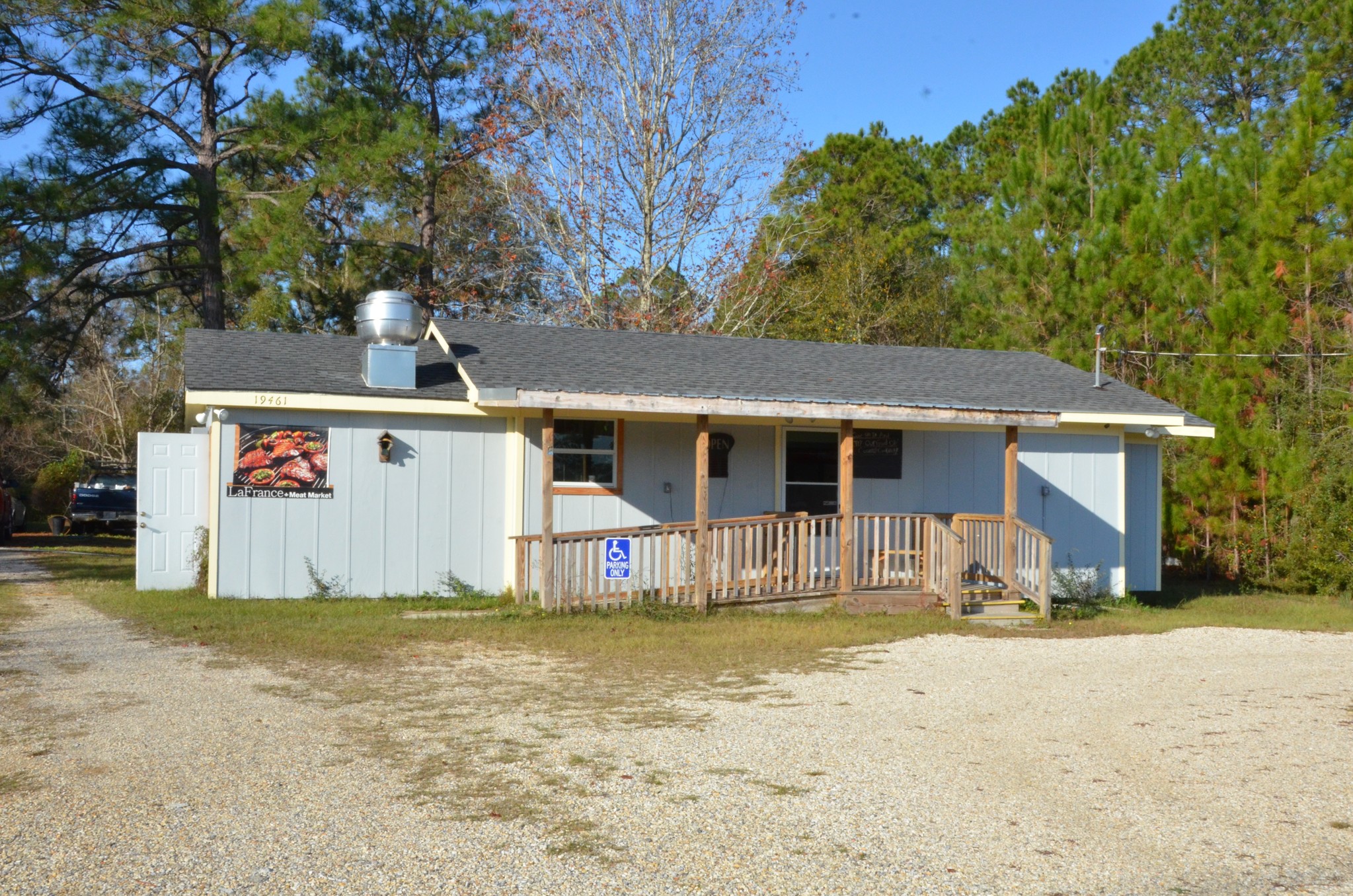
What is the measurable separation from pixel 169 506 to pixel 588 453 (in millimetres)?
5071

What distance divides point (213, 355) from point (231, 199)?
28.8ft

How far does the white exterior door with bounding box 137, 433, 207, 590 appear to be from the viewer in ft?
45.5

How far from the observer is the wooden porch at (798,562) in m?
11.9

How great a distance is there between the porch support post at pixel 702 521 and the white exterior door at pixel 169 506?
621 cm

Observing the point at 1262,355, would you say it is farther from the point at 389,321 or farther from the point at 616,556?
the point at 389,321

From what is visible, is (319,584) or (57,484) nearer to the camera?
(319,584)

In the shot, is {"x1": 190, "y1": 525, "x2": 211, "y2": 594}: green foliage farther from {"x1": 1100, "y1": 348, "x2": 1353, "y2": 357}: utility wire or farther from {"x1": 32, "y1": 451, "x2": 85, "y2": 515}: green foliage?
{"x1": 32, "y1": 451, "x2": 85, "y2": 515}: green foliage

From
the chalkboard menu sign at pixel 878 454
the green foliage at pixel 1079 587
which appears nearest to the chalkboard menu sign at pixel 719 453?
the chalkboard menu sign at pixel 878 454

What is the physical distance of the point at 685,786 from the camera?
555cm

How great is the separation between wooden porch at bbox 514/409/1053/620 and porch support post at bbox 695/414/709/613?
0.01 metres

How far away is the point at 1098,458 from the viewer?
48.8ft

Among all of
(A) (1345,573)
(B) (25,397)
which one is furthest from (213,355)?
(A) (1345,573)

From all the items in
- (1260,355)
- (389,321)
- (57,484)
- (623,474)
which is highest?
(1260,355)

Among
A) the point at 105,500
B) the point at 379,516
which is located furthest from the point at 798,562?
the point at 105,500
